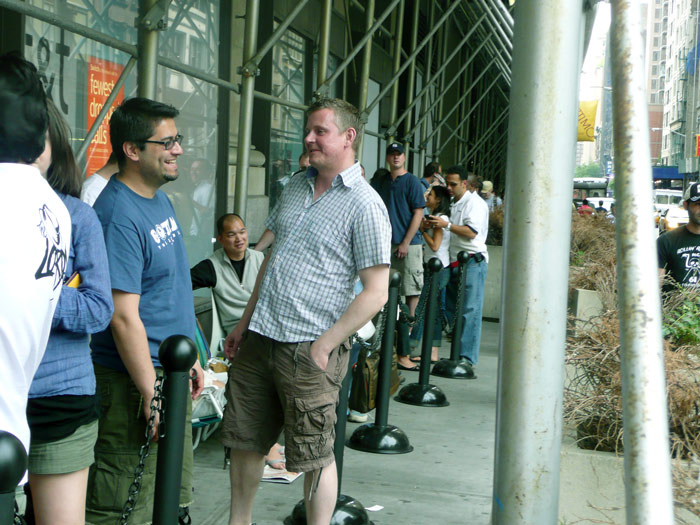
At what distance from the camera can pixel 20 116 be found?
1915 mm

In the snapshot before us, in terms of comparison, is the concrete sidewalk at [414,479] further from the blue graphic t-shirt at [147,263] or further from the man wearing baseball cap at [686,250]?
the man wearing baseball cap at [686,250]

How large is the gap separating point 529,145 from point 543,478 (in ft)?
2.89

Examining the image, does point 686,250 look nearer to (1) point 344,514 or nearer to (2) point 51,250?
(1) point 344,514

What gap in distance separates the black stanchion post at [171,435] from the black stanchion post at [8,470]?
971mm

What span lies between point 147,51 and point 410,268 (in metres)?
4.26

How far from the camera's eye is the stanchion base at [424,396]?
6949mm

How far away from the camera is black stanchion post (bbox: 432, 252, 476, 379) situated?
8.00m

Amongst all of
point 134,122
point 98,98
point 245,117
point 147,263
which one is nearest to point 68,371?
point 147,263

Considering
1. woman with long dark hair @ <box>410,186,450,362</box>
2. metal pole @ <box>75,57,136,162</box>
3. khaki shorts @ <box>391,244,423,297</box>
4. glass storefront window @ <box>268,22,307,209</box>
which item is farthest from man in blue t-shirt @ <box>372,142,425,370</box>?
metal pole @ <box>75,57,136,162</box>

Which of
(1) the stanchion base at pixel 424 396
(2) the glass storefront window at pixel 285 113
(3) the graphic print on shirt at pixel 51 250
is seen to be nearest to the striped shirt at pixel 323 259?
(3) the graphic print on shirt at pixel 51 250

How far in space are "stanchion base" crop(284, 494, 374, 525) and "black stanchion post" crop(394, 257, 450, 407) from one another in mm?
2652

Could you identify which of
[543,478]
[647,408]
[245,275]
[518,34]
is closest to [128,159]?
[518,34]

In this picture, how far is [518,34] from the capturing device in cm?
235

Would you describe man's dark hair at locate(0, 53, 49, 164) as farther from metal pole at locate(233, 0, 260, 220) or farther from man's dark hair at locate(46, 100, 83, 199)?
metal pole at locate(233, 0, 260, 220)
